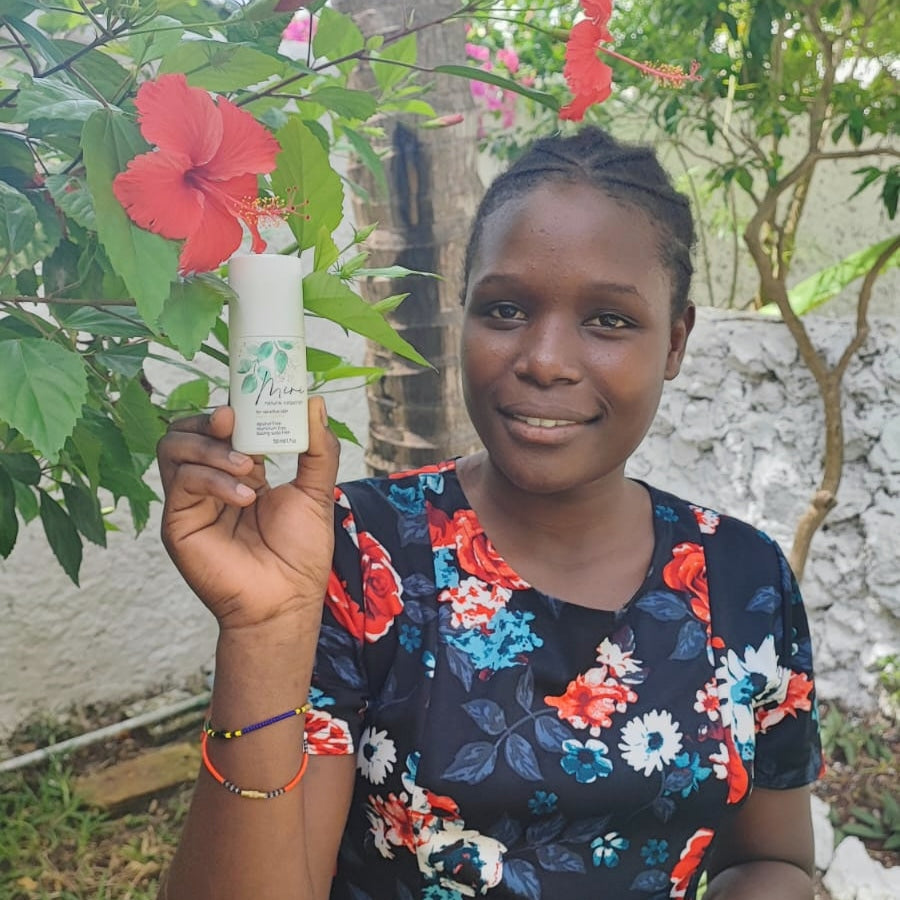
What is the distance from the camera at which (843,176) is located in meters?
4.15

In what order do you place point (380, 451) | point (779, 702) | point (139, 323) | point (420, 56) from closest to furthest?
point (139, 323), point (779, 702), point (420, 56), point (380, 451)

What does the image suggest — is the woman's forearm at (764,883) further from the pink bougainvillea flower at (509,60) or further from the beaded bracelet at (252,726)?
the pink bougainvillea flower at (509,60)

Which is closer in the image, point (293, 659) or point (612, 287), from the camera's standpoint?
point (293, 659)

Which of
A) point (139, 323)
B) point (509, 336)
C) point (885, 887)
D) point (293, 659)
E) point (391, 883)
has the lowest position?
point (885, 887)

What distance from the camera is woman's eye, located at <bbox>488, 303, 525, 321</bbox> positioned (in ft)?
4.21

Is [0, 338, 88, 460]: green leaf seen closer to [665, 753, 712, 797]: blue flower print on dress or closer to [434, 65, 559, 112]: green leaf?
[434, 65, 559, 112]: green leaf

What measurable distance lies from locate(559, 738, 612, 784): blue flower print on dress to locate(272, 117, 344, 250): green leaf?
712 mm

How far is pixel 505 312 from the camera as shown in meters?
1.29

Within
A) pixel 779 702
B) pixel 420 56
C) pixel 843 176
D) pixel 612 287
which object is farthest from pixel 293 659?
pixel 843 176

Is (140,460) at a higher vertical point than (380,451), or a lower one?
higher

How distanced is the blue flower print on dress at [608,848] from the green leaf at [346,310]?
2.32ft

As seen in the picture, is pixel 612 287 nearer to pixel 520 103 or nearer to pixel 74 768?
pixel 74 768

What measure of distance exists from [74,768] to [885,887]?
2193 mm

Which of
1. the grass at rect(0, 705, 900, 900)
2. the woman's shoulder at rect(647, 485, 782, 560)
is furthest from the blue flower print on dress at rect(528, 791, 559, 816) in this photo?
the grass at rect(0, 705, 900, 900)
